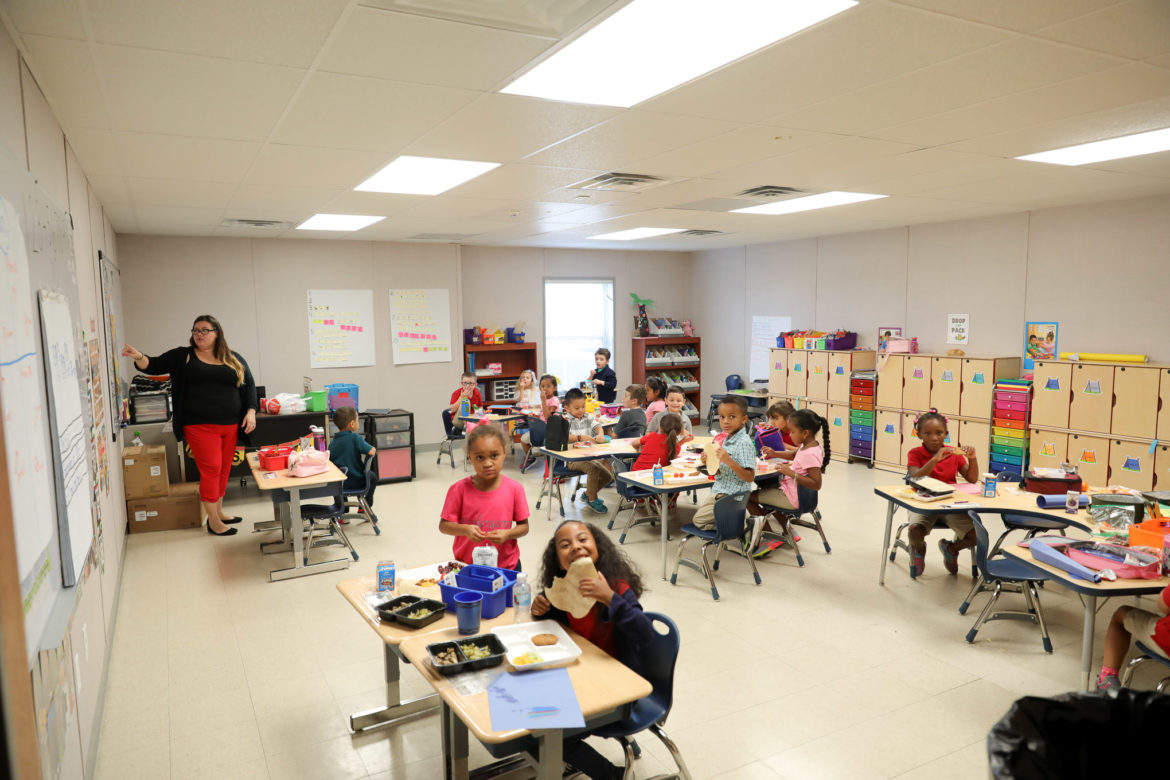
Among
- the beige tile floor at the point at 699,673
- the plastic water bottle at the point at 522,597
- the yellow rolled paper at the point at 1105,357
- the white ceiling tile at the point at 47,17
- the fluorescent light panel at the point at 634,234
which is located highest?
the fluorescent light panel at the point at 634,234

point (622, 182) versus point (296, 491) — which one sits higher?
point (622, 182)

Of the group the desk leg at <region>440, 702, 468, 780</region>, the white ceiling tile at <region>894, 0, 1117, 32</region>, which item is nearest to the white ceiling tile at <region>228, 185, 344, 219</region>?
the desk leg at <region>440, 702, 468, 780</region>

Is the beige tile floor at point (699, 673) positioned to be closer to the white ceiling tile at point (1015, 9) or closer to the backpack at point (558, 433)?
the backpack at point (558, 433)

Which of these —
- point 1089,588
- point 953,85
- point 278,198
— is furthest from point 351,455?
point 1089,588

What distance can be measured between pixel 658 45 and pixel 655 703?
246 cm

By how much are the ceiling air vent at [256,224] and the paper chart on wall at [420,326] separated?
222 cm

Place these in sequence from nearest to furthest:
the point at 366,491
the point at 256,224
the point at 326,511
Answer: the point at 326,511, the point at 366,491, the point at 256,224

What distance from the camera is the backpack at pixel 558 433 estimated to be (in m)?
7.04

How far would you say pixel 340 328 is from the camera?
30.8 feet

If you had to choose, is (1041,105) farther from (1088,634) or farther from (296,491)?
(296,491)

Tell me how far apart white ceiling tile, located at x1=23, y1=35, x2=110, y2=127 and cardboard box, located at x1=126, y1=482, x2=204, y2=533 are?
4221 millimetres

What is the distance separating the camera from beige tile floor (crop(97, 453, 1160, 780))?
3213 mm

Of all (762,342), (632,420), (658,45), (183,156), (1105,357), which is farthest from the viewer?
(762,342)

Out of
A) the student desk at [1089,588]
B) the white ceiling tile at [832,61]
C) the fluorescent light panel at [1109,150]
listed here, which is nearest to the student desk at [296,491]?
the white ceiling tile at [832,61]
